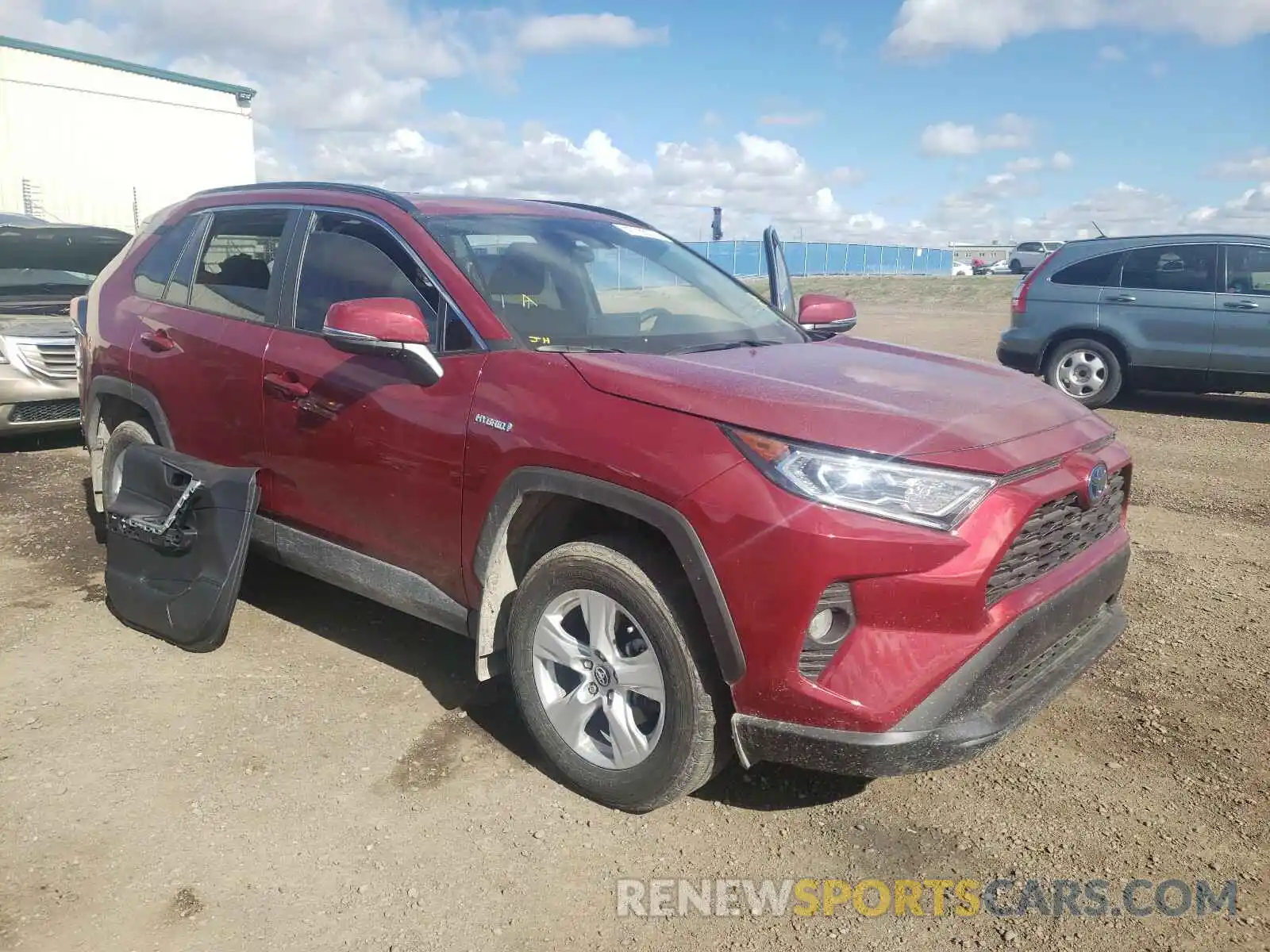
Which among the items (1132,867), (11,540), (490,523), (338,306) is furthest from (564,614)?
(11,540)

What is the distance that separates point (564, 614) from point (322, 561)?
4.21 ft

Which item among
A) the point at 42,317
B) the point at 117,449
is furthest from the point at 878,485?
the point at 42,317

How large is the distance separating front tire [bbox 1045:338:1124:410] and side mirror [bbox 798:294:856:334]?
21.4 ft

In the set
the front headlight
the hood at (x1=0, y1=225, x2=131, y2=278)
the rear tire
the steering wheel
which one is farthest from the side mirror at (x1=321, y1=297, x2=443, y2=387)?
the hood at (x1=0, y1=225, x2=131, y2=278)

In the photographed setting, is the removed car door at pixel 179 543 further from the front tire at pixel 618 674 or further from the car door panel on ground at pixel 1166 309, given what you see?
the car door panel on ground at pixel 1166 309

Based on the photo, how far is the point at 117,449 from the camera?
4.88m

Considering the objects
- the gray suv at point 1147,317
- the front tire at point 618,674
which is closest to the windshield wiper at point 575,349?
the front tire at point 618,674

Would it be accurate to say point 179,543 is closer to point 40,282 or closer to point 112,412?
point 112,412

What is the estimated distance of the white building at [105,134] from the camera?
28281 mm

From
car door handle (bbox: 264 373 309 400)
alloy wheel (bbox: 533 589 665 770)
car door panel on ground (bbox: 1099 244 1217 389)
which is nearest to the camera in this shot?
alloy wheel (bbox: 533 589 665 770)

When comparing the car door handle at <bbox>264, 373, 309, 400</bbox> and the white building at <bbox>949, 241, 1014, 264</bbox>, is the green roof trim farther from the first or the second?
the white building at <bbox>949, 241, 1014, 264</bbox>

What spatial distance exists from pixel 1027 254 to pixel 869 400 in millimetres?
50537

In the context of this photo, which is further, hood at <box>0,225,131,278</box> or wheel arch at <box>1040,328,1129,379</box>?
wheel arch at <box>1040,328,1129,379</box>

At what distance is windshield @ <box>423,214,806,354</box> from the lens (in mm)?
3432
